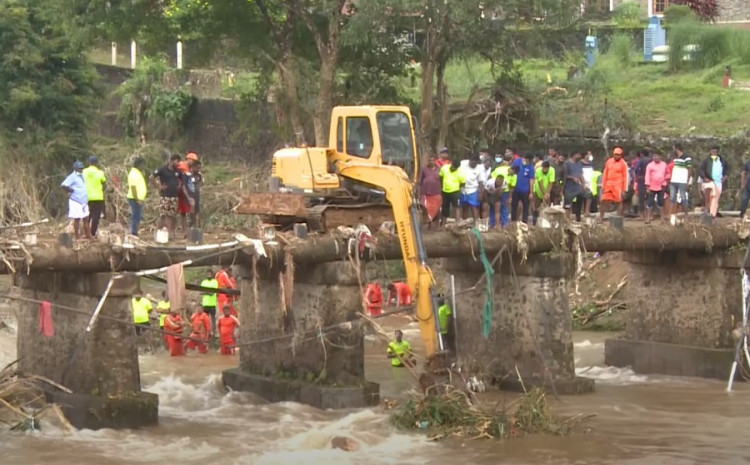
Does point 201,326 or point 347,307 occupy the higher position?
point 347,307

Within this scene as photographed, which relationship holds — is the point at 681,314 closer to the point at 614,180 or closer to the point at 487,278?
the point at 614,180

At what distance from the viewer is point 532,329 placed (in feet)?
81.3

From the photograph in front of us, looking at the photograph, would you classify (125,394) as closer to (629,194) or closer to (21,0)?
(629,194)

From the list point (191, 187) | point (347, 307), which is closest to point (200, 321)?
point (191, 187)

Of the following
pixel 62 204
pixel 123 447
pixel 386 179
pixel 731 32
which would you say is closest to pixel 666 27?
pixel 731 32

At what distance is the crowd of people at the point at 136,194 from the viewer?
74.6ft

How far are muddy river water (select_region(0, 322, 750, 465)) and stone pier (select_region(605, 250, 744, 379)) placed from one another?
0.92 meters

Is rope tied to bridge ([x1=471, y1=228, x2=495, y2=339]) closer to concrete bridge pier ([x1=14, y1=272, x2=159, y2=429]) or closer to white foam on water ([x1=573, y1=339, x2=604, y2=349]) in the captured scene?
concrete bridge pier ([x1=14, y1=272, x2=159, y2=429])

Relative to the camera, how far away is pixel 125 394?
21578 mm

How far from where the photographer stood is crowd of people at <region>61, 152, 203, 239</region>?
22750 millimetres

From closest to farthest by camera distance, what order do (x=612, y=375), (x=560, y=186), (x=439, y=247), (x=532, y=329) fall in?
(x=439, y=247) → (x=532, y=329) → (x=612, y=375) → (x=560, y=186)

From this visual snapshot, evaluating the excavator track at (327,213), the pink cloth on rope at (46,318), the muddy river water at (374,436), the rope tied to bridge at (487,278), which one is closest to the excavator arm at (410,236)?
the excavator track at (327,213)

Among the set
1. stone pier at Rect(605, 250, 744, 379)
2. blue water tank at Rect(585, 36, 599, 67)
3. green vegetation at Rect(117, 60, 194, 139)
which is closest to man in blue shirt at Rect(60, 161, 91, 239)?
stone pier at Rect(605, 250, 744, 379)

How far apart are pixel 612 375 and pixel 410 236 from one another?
310 inches
